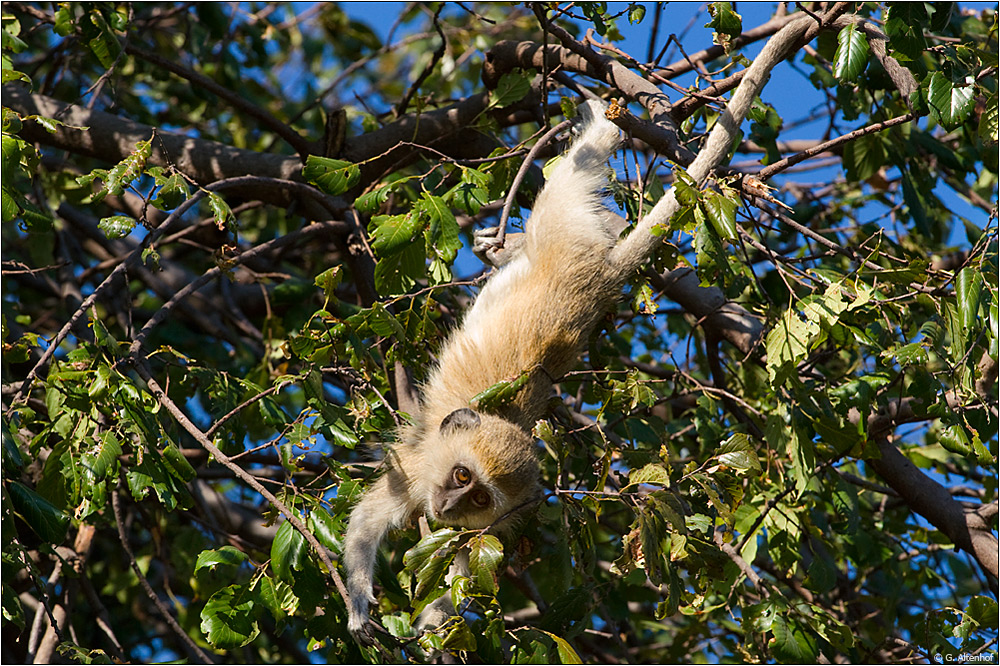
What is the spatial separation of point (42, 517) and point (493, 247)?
204cm

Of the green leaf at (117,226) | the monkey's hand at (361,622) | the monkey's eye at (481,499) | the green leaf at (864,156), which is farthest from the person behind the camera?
the green leaf at (864,156)

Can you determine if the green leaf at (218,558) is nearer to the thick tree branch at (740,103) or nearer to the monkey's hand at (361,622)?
the monkey's hand at (361,622)

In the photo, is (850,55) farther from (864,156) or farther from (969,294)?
(864,156)

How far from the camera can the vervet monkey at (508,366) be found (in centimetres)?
362

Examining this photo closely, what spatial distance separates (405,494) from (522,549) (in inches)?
21.5

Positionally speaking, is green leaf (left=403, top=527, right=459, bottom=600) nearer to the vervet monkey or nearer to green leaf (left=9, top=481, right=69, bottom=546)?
the vervet monkey

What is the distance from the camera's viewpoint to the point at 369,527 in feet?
12.2

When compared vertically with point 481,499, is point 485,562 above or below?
below

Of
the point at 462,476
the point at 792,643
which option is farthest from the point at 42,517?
the point at 792,643

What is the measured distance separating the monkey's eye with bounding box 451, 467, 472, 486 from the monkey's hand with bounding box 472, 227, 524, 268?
97 centimetres

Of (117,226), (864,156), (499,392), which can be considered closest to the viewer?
(499,392)

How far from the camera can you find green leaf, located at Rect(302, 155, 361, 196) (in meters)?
3.42

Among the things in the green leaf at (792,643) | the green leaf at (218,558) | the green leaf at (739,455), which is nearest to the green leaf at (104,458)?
the green leaf at (218,558)

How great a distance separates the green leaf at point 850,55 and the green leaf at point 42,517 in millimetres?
2885
